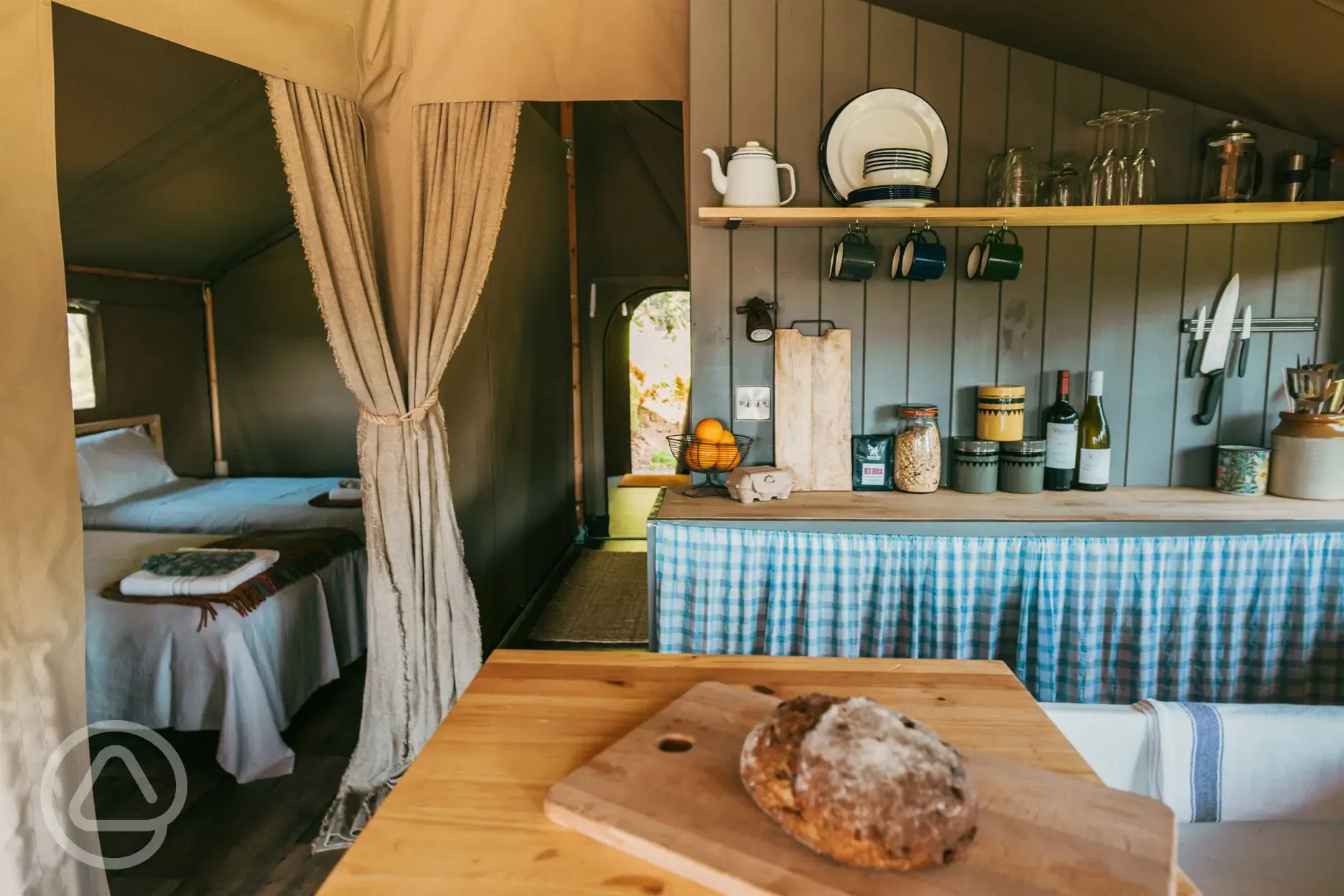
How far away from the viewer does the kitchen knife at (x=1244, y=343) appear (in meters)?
2.43

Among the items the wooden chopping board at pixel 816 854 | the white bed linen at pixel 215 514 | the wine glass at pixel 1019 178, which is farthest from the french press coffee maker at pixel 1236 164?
the white bed linen at pixel 215 514

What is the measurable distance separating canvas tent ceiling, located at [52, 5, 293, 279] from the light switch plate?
2182mm

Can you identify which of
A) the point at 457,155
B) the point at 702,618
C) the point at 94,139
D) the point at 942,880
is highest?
the point at 94,139

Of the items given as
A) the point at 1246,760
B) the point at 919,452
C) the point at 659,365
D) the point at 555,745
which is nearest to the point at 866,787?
the point at 555,745

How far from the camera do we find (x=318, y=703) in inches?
127

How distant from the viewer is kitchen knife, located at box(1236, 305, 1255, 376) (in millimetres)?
2428

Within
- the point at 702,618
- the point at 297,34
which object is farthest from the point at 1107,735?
the point at 297,34

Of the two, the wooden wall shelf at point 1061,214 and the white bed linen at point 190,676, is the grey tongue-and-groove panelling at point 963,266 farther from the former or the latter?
the white bed linen at point 190,676

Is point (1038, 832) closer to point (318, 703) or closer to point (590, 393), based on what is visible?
point (318, 703)

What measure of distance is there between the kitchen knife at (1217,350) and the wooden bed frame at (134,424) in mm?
4904

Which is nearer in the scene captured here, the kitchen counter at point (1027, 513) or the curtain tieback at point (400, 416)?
the kitchen counter at point (1027, 513)

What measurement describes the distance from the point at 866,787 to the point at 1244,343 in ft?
8.18

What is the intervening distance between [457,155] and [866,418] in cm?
149

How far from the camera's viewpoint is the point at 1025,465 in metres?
2.38
